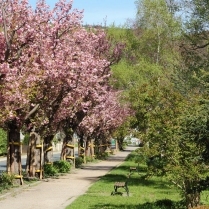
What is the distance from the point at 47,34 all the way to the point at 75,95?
19.6ft

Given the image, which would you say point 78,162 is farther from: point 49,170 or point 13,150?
point 13,150

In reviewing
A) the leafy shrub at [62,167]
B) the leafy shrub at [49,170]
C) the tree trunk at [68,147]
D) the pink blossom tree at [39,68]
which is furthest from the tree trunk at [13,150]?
the tree trunk at [68,147]

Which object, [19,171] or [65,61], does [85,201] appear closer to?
[19,171]

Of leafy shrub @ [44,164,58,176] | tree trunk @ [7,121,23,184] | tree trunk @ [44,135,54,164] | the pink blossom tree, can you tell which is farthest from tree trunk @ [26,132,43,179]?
tree trunk @ [44,135,54,164]

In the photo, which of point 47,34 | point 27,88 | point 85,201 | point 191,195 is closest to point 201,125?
point 191,195

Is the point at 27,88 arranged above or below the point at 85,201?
above

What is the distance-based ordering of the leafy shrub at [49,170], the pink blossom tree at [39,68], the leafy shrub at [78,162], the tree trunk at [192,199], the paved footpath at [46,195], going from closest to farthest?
the tree trunk at [192,199]
the paved footpath at [46,195]
the pink blossom tree at [39,68]
the leafy shrub at [49,170]
the leafy shrub at [78,162]

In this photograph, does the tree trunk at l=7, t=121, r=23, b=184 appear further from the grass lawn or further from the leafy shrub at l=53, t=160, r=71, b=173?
the leafy shrub at l=53, t=160, r=71, b=173

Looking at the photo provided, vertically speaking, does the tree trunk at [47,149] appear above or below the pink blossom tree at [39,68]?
below

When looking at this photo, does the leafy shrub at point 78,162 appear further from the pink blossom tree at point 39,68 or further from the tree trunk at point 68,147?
the pink blossom tree at point 39,68

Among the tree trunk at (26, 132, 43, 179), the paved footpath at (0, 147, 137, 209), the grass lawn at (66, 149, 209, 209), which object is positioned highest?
the tree trunk at (26, 132, 43, 179)

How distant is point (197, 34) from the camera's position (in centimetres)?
3011

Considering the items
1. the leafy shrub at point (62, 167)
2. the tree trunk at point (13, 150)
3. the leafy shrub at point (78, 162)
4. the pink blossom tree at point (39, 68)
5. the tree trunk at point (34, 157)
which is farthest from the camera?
the leafy shrub at point (78, 162)

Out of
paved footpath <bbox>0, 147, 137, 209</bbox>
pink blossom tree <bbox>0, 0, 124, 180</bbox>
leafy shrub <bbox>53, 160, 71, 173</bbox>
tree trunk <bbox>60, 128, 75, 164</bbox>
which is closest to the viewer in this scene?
paved footpath <bbox>0, 147, 137, 209</bbox>
